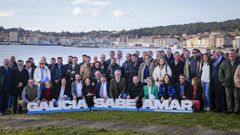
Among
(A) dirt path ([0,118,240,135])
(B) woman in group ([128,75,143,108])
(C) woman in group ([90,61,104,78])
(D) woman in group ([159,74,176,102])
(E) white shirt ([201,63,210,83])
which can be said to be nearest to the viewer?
(A) dirt path ([0,118,240,135])

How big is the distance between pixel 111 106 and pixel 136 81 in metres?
1.14

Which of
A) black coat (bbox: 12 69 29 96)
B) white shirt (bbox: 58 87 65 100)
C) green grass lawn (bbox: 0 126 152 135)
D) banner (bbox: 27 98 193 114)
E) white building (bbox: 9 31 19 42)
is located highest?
white building (bbox: 9 31 19 42)

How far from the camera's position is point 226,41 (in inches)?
4355

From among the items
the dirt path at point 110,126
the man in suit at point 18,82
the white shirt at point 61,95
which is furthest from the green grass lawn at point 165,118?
the man in suit at point 18,82

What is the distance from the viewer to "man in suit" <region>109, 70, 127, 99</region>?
12398mm

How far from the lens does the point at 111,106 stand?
12.2 meters

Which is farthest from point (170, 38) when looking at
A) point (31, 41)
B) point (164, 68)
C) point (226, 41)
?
point (164, 68)

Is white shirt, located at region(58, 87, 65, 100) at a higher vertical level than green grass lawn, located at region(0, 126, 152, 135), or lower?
higher

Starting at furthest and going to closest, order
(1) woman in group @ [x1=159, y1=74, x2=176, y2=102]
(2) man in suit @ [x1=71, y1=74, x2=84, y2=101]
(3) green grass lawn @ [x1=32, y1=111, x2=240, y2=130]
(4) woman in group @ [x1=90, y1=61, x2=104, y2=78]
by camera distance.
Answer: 1. (4) woman in group @ [x1=90, y1=61, x2=104, y2=78]
2. (2) man in suit @ [x1=71, y1=74, x2=84, y2=101]
3. (1) woman in group @ [x1=159, y1=74, x2=176, y2=102]
4. (3) green grass lawn @ [x1=32, y1=111, x2=240, y2=130]

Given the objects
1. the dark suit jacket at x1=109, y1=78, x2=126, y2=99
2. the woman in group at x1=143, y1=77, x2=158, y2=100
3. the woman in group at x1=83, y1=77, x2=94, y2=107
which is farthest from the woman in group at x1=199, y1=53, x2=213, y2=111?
the woman in group at x1=83, y1=77, x2=94, y2=107

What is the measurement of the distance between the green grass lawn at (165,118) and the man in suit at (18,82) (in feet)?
4.74

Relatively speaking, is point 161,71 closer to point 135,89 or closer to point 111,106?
point 135,89

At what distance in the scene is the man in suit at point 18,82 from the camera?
12.2 m

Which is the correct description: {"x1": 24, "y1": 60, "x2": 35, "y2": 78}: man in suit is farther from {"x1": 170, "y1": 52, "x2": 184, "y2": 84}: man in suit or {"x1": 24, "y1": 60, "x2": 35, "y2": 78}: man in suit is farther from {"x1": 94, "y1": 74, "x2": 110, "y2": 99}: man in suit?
{"x1": 170, "y1": 52, "x2": 184, "y2": 84}: man in suit
